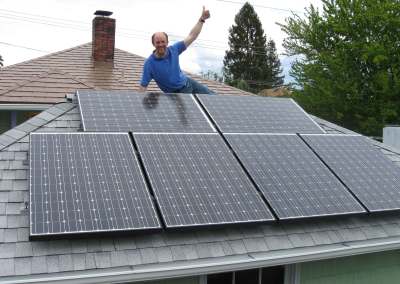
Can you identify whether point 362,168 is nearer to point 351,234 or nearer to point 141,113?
point 351,234

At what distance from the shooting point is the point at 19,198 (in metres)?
5.54

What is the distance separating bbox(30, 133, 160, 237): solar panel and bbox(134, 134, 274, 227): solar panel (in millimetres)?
220

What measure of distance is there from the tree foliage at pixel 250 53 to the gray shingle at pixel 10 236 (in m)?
52.3

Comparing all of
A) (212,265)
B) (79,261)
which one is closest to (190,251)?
(212,265)

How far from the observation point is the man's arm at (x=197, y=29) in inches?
343

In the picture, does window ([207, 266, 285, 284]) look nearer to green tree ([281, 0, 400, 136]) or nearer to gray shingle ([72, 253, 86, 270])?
gray shingle ([72, 253, 86, 270])

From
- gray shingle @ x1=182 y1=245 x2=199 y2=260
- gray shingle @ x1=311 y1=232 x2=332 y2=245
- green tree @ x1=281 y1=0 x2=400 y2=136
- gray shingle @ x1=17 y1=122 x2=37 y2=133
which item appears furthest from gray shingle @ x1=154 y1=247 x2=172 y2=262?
green tree @ x1=281 y1=0 x2=400 y2=136

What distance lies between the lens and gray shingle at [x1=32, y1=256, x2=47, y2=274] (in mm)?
4621

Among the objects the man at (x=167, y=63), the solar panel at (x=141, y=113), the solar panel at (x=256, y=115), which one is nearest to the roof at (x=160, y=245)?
the solar panel at (x=141, y=113)

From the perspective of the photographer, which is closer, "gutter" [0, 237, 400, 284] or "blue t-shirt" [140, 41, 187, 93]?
Answer: "gutter" [0, 237, 400, 284]

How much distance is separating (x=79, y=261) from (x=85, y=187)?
980 millimetres

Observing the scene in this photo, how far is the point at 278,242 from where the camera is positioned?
5.82 m

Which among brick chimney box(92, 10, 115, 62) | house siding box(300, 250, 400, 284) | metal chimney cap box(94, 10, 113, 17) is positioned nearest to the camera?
house siding box(300, 250, 400, 284)

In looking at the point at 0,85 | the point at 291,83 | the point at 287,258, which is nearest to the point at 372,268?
the point at 287,258
